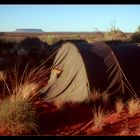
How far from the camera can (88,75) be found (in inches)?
443

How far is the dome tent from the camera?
11336 millimetres

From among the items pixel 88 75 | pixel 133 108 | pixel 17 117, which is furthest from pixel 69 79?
pixel 17 117

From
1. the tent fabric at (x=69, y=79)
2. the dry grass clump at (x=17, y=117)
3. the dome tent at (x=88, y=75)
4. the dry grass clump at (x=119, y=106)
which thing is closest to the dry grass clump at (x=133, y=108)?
the dry grass clump at (x=119, y=106)

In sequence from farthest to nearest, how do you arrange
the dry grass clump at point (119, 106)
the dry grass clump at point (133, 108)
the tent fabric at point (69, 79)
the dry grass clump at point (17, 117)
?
the tent fabric at point (69, 79), the dry grass clump at point (119, 106), the dry grass clump at point (133, 108), the dry grass clump at point (17, 117)

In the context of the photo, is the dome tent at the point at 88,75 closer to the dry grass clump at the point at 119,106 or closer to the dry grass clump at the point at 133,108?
the dry grass clump at the point at 119,106

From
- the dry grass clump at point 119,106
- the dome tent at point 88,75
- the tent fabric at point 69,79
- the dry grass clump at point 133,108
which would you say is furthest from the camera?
the tent fabric at point 69,79

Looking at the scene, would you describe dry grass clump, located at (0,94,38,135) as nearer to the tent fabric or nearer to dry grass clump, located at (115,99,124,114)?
dry grass clump, located at (115,99,124,114)

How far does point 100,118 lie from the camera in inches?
359

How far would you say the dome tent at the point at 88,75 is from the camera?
1134 centimetres

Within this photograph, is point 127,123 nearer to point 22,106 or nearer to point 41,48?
point 22,106

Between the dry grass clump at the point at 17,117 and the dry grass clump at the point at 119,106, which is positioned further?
the dry grass clump at the point at 119,106

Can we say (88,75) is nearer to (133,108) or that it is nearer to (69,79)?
(69,79)
